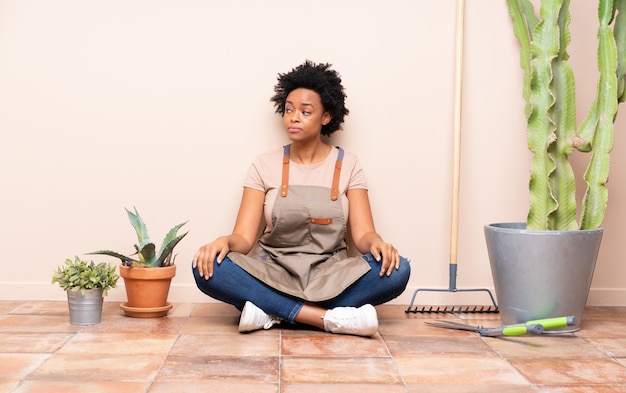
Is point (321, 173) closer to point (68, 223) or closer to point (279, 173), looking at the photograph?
point (279, 173)

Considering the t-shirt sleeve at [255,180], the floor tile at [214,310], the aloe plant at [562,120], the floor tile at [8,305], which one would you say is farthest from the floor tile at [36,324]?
the aloe plant at [562,120]

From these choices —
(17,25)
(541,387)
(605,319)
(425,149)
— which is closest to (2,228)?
(17,25)

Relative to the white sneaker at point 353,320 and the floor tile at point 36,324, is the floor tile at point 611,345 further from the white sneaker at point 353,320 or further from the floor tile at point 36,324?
the floor tile at point 36,324

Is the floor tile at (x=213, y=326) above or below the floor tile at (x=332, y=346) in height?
below

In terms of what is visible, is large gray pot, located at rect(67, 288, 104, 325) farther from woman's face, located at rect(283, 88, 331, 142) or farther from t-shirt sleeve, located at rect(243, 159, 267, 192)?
woman's face, located at rect(283, 88, 331, 142)

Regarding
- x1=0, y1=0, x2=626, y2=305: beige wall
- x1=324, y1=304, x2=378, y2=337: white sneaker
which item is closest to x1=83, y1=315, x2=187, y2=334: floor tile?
x1=0, y1=0, x2=626, y2=305: beige wall

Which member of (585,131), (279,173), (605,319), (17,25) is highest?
(17,25)

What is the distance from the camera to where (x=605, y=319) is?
282 cm

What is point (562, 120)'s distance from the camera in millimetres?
2695

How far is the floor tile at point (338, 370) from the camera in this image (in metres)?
1.93

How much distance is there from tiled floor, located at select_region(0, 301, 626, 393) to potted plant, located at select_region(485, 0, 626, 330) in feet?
0.54

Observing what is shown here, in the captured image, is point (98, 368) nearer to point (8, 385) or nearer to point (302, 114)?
point (8, 385)

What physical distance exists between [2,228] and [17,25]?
2.64ft

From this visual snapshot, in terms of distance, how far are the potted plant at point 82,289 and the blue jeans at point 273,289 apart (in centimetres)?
35
